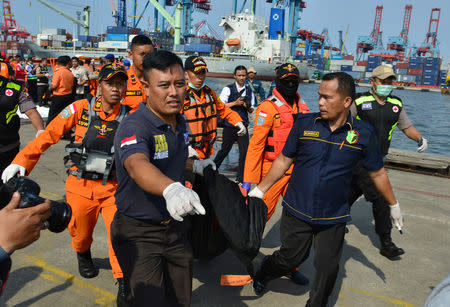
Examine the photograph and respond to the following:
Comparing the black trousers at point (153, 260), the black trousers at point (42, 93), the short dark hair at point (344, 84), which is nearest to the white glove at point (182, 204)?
the black trousers at point (153, 260)

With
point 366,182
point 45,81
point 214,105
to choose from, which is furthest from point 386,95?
point 45,81

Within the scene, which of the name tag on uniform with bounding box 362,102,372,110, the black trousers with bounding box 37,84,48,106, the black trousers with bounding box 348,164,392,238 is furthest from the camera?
the black trousers with bounding box 37,84,48,106

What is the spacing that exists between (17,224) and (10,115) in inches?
117

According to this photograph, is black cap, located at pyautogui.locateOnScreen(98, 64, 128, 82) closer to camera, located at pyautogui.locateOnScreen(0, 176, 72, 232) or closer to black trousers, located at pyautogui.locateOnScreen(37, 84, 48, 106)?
camera, located at pyautogui.locateOnScreen(0, 176, 72, 232)

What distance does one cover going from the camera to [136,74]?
4.25 meters

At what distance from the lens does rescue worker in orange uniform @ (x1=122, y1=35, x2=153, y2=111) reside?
4133 millimetres

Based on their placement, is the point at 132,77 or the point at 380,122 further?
the point at 380,122

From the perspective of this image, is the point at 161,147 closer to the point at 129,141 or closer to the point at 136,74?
the point at 129,141

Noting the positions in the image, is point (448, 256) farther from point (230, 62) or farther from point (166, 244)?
point (230, 62)

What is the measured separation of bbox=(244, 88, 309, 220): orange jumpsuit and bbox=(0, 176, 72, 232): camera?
263cm

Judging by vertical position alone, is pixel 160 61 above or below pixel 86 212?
above

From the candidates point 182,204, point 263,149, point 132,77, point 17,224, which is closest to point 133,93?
point 132,77

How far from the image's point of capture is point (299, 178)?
10.0 ft

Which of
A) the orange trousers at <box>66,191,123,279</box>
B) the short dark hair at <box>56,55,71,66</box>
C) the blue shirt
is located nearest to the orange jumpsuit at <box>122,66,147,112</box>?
the orange trousers at <box>66,191,123,279</box>
